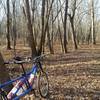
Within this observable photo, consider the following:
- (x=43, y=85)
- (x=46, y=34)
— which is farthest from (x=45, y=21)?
(x=43, y=85)

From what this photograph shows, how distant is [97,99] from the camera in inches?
278

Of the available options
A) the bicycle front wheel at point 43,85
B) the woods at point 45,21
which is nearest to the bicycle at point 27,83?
the bicycle front wheel at point 43,85

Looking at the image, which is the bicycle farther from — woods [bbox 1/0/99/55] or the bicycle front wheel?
woods [bbox 1/0/99/55]

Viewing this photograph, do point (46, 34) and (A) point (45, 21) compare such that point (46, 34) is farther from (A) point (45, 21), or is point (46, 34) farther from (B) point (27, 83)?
(B) point (27, 83)

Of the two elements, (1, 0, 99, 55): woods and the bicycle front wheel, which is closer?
the bicycle front wheel

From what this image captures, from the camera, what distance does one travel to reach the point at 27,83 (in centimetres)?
668

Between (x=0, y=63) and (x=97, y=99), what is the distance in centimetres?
245

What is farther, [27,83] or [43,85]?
[43,85]

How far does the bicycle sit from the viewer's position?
19.0ft

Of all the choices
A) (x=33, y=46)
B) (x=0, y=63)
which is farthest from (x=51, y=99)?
(x=33, y=46)

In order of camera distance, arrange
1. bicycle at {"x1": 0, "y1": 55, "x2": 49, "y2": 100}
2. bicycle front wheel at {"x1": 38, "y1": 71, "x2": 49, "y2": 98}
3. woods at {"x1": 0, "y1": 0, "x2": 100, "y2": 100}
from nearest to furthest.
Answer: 1. bicycle at {"x1": 0, "y1": 55, "x2": 49, "y2": 100}
2. bicycle front wheel at {"x1": 38, "y1": 71, "x2": 49, "y2": 98}
3. woods at {"x1": 0, "y1": 0, "x2": 100, "y2": 100}

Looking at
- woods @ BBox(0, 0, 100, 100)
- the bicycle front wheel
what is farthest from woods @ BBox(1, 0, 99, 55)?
the bicycle front wheel

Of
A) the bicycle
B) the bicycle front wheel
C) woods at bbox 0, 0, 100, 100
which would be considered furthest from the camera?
woods at bbox 0, 0, 100, 100

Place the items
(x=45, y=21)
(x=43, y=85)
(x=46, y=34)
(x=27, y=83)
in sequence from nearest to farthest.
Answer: (x=27, y=83) < (x=43, y=85) < (x=45, y=21) < (x=46, y=34)
